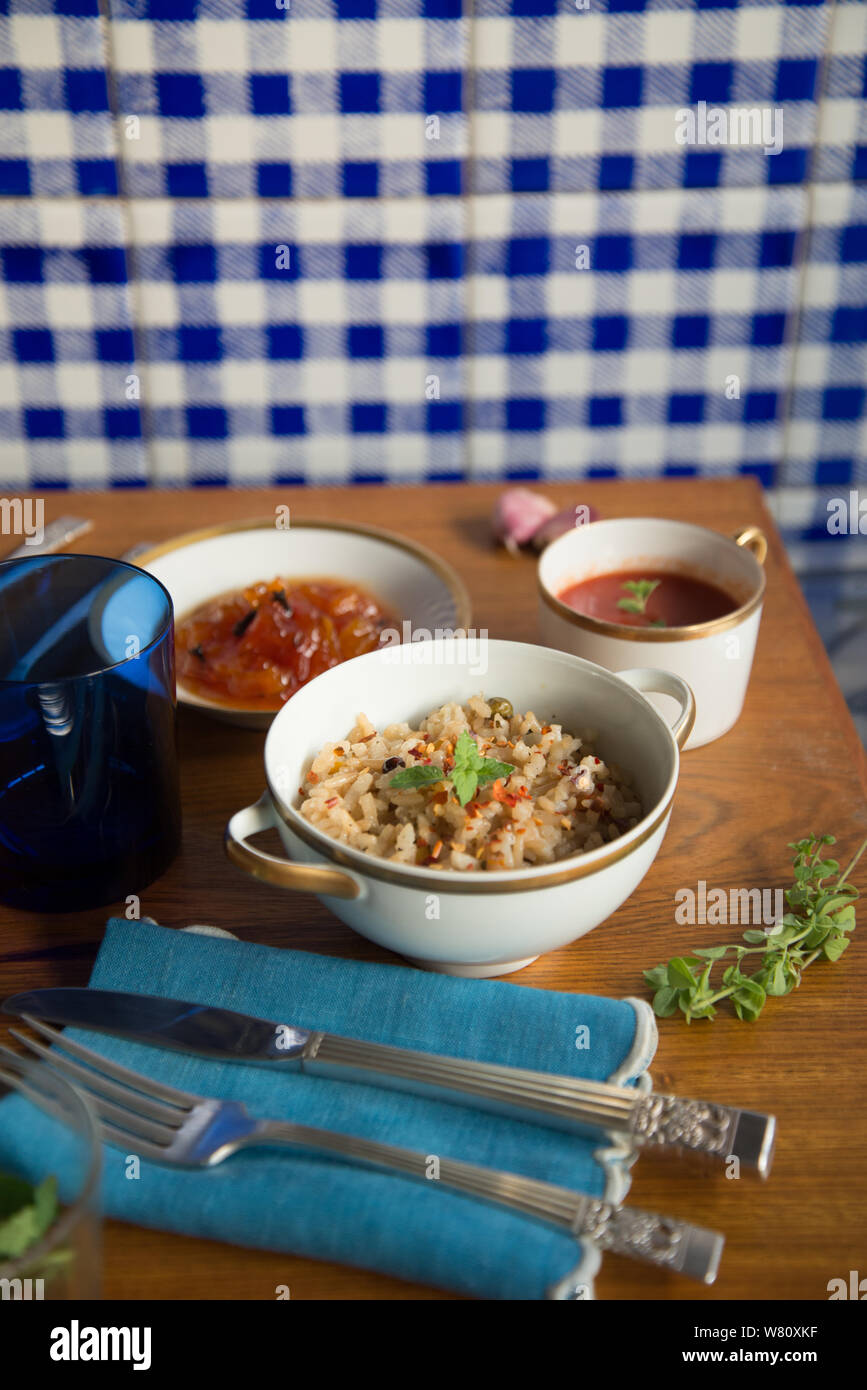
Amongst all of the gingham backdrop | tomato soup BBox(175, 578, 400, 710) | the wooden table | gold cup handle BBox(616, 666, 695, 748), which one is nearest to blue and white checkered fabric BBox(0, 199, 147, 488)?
the gingham backdrop

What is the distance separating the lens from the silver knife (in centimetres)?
86

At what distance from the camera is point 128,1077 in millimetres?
909

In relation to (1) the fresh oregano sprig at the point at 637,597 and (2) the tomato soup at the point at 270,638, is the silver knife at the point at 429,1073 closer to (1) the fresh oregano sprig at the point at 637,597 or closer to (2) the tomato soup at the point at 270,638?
(2) the tomato soup at the point at 270,638

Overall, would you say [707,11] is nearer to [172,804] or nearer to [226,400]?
[226,400]

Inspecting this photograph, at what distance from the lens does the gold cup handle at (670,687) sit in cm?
110

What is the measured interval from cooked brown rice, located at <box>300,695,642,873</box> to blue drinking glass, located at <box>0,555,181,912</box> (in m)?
0.16

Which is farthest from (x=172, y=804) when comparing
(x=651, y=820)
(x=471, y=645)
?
(x=651, y=820)

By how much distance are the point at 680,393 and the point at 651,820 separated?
160 centimetres

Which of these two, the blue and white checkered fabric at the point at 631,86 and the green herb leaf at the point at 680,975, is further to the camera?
the blue and white checkered fabric at the point at 631,86

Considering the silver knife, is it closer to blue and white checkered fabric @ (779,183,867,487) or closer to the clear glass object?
the clear glass object

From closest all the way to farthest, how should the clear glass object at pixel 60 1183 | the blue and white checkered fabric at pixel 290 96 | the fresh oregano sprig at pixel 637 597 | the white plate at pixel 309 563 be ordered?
1. the clear glass object at pixel 60 1183
2. the fresh oregano sprig at pixel 637 597
3. the white plate at pixel 309 563
4. the blue and white checkered fabric at pixel 290 96

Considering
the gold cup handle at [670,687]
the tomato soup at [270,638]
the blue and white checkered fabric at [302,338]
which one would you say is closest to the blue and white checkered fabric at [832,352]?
the blue and white checkered fabric at [302,338]

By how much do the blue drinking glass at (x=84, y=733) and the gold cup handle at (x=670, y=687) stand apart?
442 millimetres

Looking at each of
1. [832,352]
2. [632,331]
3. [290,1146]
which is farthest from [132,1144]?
[832,352]
